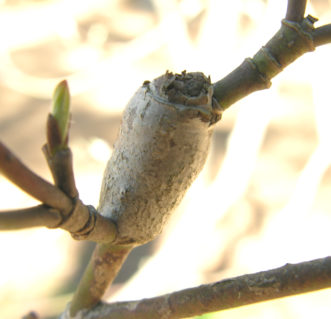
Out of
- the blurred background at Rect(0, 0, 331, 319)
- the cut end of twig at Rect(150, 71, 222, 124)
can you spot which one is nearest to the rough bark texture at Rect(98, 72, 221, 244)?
the cut end of twig at Rect(150, 71, 222, 124)

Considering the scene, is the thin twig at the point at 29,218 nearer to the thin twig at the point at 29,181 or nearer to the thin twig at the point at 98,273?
the thin twig at the point at 29,181

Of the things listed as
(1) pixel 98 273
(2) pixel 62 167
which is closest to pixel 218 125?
(1) pixel 98 273

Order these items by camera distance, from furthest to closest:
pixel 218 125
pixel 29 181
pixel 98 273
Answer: pixel 218 125, pixel 98 273, pixel 29 181

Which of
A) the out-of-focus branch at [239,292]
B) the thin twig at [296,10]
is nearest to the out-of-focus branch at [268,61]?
the thin twig at [296,10]

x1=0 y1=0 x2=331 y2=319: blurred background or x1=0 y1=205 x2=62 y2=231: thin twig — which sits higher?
x1=0 y1=0 x2=331 y2=319: blurred background

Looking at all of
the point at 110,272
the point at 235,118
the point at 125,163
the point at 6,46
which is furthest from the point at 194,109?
the point at 6,46

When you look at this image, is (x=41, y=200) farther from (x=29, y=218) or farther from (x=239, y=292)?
(x=239, y=292)

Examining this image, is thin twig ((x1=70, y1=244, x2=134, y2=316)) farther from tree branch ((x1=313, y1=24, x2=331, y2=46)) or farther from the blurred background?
the blurred background
